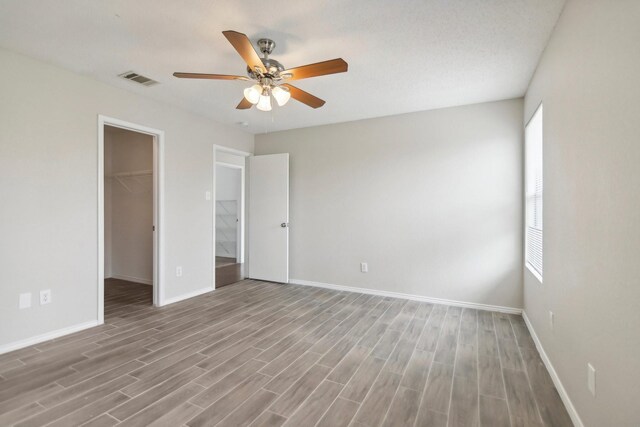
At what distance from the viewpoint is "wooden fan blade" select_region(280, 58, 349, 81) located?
6.76 ft

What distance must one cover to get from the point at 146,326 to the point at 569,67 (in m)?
4.17

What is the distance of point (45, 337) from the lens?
2809 millimetres

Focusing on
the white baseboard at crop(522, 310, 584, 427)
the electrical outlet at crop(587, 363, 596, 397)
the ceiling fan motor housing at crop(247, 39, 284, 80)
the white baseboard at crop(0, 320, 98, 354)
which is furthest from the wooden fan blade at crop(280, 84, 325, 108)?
the white baseboard at crop(0, 320, 98, 354)

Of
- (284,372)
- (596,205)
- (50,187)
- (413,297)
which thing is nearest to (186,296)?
(50,187)

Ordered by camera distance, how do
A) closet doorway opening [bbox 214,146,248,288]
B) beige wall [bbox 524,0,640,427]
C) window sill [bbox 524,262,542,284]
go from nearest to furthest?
beige wall [bbox 524,0,640,427], window sill [bbox 524,262,542,284], closet doorway opening [bbox 214,146,248,288]

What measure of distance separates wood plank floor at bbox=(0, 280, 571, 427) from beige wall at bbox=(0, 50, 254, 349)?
1.30 feet

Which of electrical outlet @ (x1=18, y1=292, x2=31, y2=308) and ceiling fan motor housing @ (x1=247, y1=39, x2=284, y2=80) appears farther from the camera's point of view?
electrical outlet @ (x1=18, y1=292, x2=31, y2=308)

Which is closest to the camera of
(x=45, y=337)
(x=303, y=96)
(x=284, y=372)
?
(x=284, y=372)

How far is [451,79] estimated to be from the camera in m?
3.13

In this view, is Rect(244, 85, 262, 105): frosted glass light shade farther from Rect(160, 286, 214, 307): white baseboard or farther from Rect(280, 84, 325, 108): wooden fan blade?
Rect(160, 286, 214, 307): white baseboard

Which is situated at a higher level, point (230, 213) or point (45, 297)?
point (230, 213)

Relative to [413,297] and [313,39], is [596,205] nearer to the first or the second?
[313,39]

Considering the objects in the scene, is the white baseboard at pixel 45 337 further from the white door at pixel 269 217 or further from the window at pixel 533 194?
the window at pixel 533 194

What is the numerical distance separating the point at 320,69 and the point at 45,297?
10.5 feet
